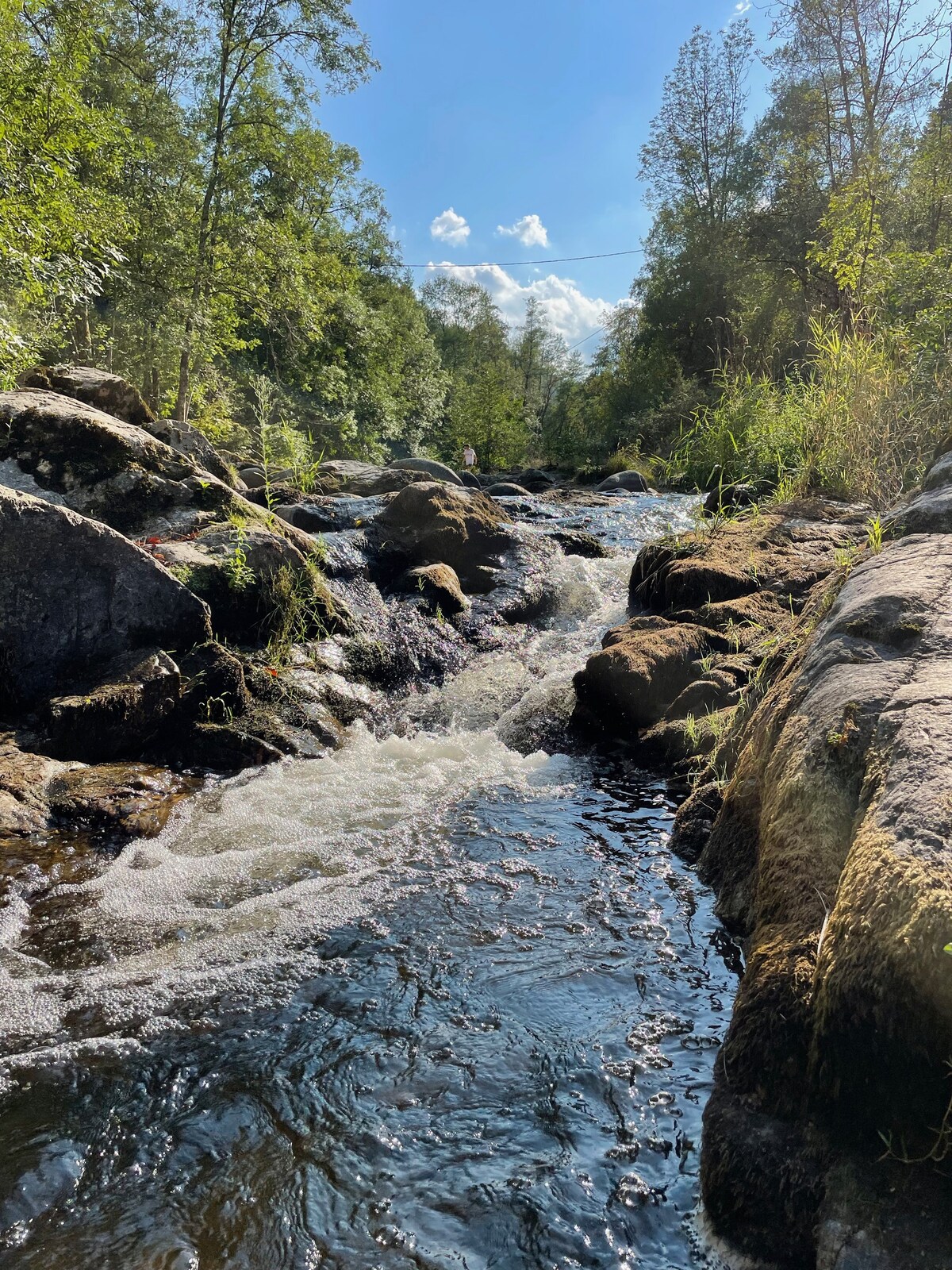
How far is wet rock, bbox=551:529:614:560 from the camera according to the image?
389 inches

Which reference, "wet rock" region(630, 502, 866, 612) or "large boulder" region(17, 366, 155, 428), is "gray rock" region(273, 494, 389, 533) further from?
"wet rock" region(630, 502, 866, 612)

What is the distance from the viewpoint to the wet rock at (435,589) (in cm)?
731

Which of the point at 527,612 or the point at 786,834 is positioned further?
the point at 527,612

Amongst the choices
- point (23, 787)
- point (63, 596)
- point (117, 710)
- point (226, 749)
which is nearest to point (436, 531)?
point (226, 749)

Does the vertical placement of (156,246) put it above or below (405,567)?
above

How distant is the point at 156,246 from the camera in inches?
566

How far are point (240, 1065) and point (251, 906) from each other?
0.93m

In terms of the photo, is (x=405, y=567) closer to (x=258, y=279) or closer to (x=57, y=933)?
(x=57, y=933)

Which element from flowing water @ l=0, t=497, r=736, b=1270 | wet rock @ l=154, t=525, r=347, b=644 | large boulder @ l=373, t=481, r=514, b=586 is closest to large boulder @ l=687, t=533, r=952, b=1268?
flowing water @ l=0, t=497, r=736, b=1270

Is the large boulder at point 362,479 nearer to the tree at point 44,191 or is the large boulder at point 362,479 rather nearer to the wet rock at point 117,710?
the tree at point 44,191

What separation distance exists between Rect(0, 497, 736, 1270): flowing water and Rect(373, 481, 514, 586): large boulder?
4.21 m

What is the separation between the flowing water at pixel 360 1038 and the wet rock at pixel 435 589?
10.9 feet

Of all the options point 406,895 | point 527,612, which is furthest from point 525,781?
point 527,612

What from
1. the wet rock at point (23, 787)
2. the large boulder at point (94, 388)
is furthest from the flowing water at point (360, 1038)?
the large boulder at point (94, 388)
